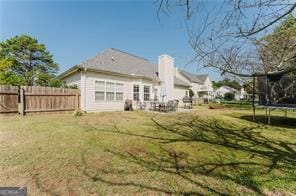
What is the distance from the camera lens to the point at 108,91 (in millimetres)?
15273

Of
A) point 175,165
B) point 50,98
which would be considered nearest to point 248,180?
point 175,165

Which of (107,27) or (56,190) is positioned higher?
(107,27)

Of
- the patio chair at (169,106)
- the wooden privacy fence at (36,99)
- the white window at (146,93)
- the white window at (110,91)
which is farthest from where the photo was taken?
the white window at (146,93)

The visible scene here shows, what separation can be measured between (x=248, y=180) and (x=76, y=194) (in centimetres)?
304

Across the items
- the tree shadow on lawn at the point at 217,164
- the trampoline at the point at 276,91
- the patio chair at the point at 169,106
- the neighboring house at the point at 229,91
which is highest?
the neighboring house at the point at 229,91

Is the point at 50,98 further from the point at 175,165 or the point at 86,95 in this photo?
the point at 175,165

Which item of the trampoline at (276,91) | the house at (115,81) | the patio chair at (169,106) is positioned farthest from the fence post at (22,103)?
the trampoline at (276,91)

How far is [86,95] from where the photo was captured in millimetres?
13758

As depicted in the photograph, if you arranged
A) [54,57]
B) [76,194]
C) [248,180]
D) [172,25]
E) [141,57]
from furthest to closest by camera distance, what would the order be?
[54,57] < [141,57] < [172,25] < [248,180] < [76,194]

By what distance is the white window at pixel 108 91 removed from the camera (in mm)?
14547

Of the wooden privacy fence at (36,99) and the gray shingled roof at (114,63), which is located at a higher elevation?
the gray shingled roof at (114,63)

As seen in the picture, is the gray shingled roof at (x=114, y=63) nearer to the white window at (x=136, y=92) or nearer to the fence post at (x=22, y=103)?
the white window at (x=136, y=92)

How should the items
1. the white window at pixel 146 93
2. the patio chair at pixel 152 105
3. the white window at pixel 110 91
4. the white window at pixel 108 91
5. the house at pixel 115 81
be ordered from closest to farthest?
1. the house at pixel 115 81
2. the white window at pixel 108 91
3. the white window at pixel 110 91
4. the patio chair at pixel 152 105
5. the white window at pixel 146 93

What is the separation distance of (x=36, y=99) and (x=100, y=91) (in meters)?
4.47
